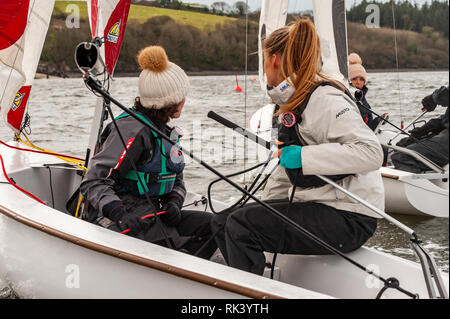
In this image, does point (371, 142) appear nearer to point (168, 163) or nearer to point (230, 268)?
point (230, 268)

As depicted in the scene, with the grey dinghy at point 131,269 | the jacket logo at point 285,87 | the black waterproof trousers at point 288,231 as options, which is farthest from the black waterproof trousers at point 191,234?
the jacket logo at point 285,87

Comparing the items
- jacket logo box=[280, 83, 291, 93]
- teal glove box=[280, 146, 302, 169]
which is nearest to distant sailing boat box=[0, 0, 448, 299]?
teal glove box=[280, 146, 302, 169]

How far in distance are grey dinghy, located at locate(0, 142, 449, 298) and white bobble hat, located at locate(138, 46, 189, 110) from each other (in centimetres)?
50

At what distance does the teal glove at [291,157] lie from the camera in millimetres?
1774

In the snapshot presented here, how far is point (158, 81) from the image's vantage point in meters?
2.07

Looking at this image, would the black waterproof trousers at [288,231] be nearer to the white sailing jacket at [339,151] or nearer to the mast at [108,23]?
the white sailing jacket at [339,151]

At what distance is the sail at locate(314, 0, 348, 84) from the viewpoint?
5.11m

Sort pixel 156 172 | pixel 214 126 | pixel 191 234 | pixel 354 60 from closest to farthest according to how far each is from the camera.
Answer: pixel 156 172
pixel 191 234
pixel 354 60
pixel 214 126

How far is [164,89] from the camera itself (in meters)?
2.08

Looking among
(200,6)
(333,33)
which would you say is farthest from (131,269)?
(333,33)

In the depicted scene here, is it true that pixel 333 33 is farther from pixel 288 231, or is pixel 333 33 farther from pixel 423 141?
pixel 288 231

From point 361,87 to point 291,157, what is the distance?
3289mm

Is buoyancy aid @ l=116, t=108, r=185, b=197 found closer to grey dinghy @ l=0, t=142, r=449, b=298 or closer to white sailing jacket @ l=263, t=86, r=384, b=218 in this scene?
grey dinghy @ l=0, t=142, r=449, b=298
